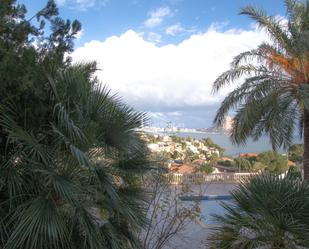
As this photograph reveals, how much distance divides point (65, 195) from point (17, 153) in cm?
95

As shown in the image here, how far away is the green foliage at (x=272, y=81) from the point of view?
12859mm

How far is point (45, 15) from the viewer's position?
5.88 meters

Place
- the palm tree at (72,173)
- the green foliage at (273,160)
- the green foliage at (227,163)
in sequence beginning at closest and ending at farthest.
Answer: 1. the palm tree at (72,173)
2. the green foliage at (273,160)
3. the green foliage at (227,163)

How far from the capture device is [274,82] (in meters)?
12.9

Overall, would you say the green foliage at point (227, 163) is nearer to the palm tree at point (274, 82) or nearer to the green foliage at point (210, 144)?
the green foliage at point (210, 144)

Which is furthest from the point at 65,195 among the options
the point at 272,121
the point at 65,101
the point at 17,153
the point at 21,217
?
the point at 272,121

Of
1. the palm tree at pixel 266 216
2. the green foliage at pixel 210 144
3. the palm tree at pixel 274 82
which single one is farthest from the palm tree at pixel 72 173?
the green foliage at pixel 210 144

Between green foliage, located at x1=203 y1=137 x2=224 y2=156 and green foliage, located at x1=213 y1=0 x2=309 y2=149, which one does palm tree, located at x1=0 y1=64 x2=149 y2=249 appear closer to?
green foliage, located at x1=213 y1=0 x2=309 y2=149

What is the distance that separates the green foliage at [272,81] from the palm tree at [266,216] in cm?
710

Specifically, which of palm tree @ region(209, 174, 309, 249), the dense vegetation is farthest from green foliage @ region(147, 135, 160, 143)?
palm tree @ region(209, 174, 309, 249)

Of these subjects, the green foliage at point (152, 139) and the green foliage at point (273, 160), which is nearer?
the green foliage at point (152, 139)

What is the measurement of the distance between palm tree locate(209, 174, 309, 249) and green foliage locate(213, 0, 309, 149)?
279 inches

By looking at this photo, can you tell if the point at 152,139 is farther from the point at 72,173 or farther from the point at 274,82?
the point at 274,82

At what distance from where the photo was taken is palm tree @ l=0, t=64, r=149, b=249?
4672mm
